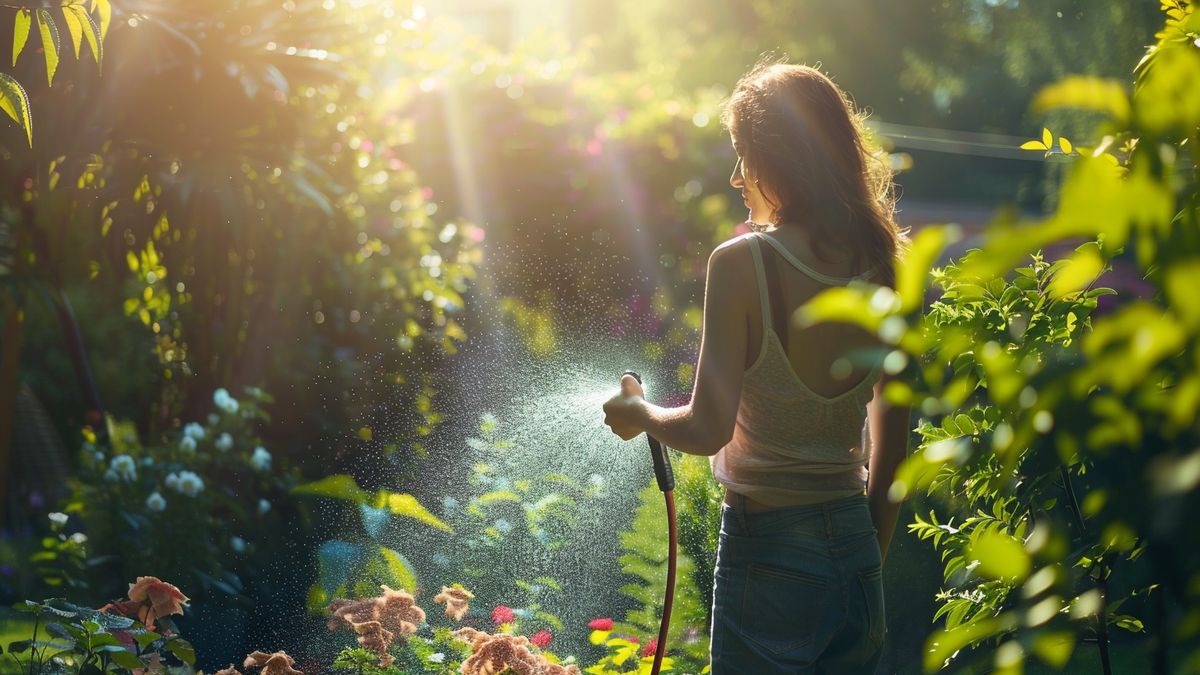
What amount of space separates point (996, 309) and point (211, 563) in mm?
3038

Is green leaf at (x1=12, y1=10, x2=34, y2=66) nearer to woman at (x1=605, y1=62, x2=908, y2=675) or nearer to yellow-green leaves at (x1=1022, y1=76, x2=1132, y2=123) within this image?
woman at (x1=605, y1=62, x2=908, y2=675)

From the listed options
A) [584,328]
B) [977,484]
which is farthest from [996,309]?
[584,328]

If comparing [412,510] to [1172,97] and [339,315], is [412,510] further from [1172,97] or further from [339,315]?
[1172,97]

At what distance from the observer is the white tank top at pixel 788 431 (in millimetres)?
1773

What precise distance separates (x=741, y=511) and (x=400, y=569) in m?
1.67

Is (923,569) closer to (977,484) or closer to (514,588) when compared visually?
(514,588)

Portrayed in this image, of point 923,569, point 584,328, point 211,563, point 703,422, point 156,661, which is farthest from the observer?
point 584,328

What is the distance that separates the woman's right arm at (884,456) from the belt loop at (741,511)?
27 centimetres

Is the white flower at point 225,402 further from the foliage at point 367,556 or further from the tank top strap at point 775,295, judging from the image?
the tank top strap at point 775,295

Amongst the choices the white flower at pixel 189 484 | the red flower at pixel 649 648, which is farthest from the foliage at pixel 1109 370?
the white flower at pixel 189 484

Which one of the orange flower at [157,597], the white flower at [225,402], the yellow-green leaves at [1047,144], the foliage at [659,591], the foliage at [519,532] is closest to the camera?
the yellow-green leaves at [1047,144]

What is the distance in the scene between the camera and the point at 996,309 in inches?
72.7

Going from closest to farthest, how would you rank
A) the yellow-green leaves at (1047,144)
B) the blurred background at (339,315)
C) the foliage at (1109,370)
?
1. the foliage at (1109,370)
2. the yellow-green leaves at (1047,144)
3. the blurred background at (339,315)

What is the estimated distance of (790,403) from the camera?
1.79m
